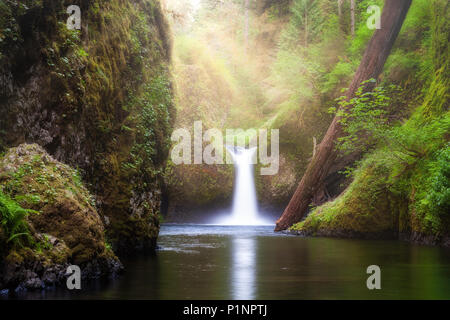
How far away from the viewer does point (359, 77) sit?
16.4 metres

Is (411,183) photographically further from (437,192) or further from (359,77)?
(359,77)

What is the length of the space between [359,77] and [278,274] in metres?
11.3

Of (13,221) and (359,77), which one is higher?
(359,77)

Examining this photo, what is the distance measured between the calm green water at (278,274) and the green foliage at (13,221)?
72cm

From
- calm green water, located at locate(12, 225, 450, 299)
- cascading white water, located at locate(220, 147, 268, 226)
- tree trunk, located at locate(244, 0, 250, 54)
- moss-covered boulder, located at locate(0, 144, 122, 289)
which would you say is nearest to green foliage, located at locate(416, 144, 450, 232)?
calm green water, located at locate(12, 225, 450, 299)

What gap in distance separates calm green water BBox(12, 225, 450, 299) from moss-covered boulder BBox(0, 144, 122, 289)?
0.35m

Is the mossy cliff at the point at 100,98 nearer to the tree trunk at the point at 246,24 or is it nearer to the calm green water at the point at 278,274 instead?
the calm green water at the point at 278,274

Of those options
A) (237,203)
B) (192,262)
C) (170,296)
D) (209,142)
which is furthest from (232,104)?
(170,296)

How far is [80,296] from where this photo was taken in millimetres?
5094

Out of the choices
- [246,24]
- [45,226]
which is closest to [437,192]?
[45,226]
